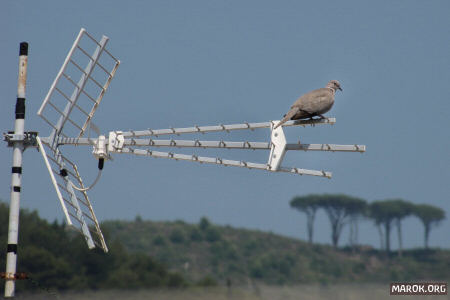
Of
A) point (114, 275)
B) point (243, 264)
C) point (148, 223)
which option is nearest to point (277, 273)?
point (243, 264)

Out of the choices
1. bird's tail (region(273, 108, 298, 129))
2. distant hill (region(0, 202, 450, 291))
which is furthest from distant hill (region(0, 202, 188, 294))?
bird's tail (region(273, 108, 298, 129))

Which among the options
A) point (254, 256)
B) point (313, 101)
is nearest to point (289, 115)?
point (313, 101)

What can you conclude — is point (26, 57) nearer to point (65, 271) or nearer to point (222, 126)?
point (222, 126)

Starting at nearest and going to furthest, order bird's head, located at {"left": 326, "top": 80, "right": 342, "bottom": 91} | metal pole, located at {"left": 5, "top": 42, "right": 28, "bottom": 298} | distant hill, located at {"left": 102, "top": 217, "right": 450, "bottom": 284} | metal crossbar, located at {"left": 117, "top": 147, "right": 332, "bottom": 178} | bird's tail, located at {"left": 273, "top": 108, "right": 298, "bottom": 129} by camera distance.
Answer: metal crossbar, located at {"left": 117, "top": 147, "right": 332, "bottom": 178} → bird's tail, located at {"left": 273, "top": 108, "right": 298, "bottom": 129} → metal pole, located at {"left": 5, "top": 42, "right": 28, "bottom": 298} → bird's head, located at {"left": 326, "top": 80, "right": 342, "bottom": 91} → distant hill, located at {"left": 102, "top": 217, "right": 450, "bottom": 284}

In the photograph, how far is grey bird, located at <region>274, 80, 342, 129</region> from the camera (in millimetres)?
16375

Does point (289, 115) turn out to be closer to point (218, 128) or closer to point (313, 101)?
point (313, 101)

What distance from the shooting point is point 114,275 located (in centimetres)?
2600

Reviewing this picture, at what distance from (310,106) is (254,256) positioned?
20.4 meters

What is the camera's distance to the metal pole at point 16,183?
16.8 meters

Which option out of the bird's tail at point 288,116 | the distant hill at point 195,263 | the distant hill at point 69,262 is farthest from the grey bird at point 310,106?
the distant hill at point 69,262

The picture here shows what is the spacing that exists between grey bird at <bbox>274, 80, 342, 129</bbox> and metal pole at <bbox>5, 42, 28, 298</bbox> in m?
5.52

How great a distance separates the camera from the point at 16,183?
56.5 ft

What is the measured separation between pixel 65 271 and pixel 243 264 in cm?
911

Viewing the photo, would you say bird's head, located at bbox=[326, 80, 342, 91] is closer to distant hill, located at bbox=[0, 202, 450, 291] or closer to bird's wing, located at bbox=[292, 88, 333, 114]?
bird's wing, located at bbox=[292, 88, 333, 114]
